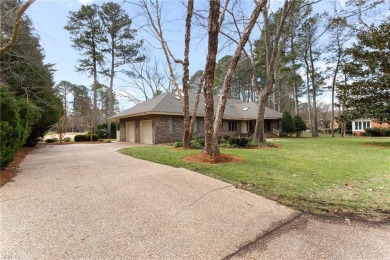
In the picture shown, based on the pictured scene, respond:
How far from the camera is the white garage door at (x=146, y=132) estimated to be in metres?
16.6

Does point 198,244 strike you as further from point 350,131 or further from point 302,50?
point 350,131

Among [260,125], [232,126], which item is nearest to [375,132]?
[232,126]

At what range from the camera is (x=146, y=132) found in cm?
1717

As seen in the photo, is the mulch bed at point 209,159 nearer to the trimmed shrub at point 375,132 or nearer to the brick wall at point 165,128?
the brick wall at point 165,128

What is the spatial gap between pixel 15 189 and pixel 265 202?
509 cm

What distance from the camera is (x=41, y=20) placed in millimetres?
7027

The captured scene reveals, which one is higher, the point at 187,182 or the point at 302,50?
the point at 302,50

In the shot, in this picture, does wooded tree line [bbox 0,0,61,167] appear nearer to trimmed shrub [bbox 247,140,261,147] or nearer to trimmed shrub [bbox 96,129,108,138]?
trimmed shrub [bbox 247,140,261,147]

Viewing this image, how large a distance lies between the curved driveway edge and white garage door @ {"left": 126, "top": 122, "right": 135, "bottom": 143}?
13.6 metres

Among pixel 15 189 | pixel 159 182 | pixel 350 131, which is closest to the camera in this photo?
pixel 15 189

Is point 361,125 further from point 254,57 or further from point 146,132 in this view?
point 146,132

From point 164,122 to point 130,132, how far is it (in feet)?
15.1

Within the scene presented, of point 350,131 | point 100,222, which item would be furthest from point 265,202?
point 350,131

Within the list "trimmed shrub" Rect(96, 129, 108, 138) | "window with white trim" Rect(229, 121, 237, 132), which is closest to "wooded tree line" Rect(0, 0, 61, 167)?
"trimmed shrub" Rect(96, 129, 108, 138)
